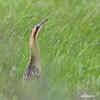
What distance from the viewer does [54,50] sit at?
22.1ft

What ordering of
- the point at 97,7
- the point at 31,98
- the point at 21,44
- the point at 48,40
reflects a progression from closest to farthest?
the point at 31,98 < the point at 21,44 < the point at 48,40 < the point at 97,7

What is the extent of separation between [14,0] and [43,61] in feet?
9.69

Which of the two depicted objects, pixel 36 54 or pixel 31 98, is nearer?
pixel 31 98

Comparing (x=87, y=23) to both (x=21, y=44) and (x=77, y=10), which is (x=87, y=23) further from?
(x=21, y=44)

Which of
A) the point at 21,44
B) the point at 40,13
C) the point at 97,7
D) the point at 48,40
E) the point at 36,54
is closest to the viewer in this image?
the point at 36,54

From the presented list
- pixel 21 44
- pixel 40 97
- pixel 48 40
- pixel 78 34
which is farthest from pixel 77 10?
pixel 40 97

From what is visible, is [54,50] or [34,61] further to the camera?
[54,50]

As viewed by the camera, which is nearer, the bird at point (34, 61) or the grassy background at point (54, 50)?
the grassy background at point (54, 50)

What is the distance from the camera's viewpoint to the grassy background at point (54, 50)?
17.6 feet

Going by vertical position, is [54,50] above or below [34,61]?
below

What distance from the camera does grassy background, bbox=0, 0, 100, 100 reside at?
5.36 metres

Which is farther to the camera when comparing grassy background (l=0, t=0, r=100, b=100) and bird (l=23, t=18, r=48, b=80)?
bird (l=23, t=18, r=48, b=80)

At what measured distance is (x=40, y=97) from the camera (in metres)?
5.01

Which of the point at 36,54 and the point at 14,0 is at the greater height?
the point at 14,0
